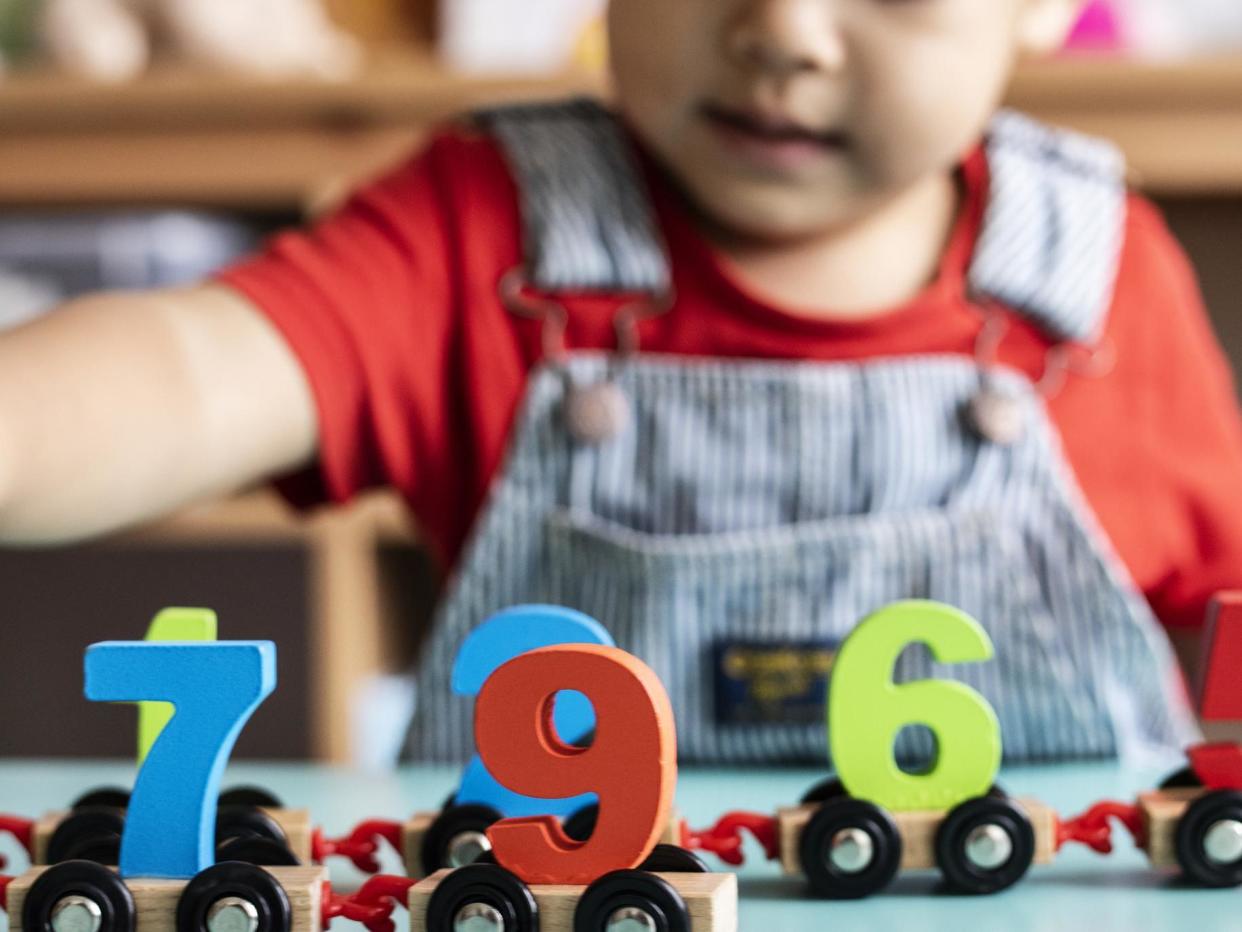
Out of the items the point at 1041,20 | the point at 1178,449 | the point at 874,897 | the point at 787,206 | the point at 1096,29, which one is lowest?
the point at 874,897

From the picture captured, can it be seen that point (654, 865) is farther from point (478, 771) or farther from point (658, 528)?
point (658, 528)

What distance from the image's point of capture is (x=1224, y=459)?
34.1 inches

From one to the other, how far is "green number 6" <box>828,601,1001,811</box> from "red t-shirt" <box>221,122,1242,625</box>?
1.17ft

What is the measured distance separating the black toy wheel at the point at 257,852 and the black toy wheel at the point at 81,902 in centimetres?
4

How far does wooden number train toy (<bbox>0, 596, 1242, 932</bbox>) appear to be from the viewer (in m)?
0.36

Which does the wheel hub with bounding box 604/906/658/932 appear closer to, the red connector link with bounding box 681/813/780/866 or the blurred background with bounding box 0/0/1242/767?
the red connector link with bounding box 681/813/780/866

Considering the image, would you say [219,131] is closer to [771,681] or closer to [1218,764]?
[771,681]

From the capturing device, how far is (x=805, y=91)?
0.68 metres

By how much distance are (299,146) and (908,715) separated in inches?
43.0

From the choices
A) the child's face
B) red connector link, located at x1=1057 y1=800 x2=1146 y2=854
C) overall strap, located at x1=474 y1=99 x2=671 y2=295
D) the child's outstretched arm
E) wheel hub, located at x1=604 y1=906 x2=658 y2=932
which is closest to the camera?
wheel hub, located at x1=604 y1=906 x2=658 y2=932

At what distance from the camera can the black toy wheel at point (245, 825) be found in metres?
0.42

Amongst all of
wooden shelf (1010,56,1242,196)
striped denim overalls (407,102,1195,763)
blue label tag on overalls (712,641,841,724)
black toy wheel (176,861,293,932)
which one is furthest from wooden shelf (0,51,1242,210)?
black toy wheel (176,861,293,932)

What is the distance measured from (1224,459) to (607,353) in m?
0.34

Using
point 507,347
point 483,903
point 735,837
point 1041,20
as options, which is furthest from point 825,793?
point 1041,20
